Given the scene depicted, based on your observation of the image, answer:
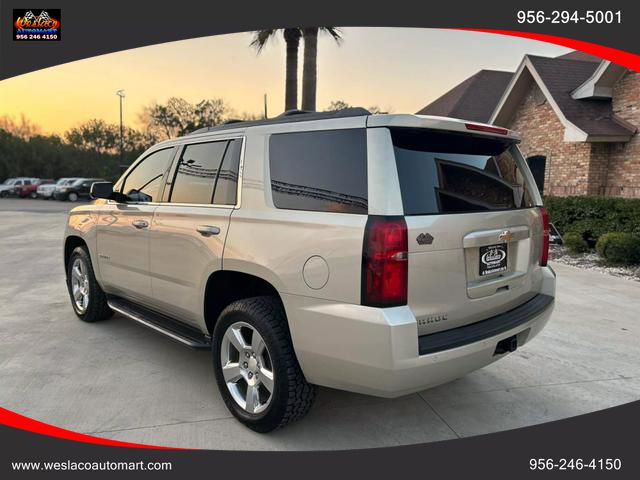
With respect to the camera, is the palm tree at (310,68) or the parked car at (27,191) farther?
the parked car at (27,191)

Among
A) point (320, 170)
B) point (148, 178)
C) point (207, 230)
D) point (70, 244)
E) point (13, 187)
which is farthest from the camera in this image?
point (13, 187)

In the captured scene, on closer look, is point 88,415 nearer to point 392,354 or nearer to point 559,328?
point 392,354

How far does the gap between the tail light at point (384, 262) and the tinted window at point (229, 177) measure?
121 centimetres

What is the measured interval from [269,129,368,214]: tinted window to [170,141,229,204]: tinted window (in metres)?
0.64

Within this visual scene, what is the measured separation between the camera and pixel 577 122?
13273mm

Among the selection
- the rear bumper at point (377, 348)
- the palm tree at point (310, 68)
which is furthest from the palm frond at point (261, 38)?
the rear bumper at point (377, 348)

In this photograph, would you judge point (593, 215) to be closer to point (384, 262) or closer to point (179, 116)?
point (384, 262)

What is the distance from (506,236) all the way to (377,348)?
3.97ft

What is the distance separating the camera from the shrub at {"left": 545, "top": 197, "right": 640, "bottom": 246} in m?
10.2

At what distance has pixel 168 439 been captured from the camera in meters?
Result: 3.07

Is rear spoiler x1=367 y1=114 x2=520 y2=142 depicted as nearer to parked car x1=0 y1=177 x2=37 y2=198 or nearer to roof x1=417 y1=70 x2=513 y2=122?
roof x1=417 y1=70 x2=513 y2=122

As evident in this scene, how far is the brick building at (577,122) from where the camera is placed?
13.0 metres

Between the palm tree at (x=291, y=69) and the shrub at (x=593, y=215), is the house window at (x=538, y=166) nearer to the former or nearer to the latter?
the shrub at (x=593, y=215)

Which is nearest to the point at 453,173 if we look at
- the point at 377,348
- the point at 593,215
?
the point at 377,348
